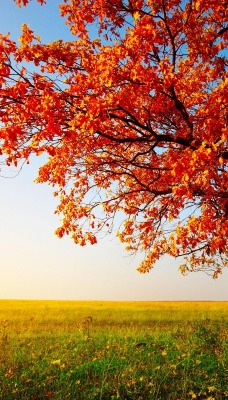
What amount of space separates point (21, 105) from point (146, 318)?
17.3 metres

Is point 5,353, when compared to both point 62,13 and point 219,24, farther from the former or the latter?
point 219,24

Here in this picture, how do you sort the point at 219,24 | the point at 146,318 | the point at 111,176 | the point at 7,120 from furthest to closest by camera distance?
1. the point at 146,318
2. the point at 111,176
3. the point at 219,24
4. the point at 7,120

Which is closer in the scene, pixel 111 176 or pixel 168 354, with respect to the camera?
pixel 168 354

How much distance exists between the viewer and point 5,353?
1085cm

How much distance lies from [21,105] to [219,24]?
7.66 m

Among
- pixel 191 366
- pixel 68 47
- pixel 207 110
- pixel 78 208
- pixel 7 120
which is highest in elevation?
pixel 68 47

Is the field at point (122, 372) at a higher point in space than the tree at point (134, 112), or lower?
lower

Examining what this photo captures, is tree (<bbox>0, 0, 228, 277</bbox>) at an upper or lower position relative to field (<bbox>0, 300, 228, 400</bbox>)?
upper

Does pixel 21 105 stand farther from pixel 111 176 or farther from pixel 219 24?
pixel 219 24

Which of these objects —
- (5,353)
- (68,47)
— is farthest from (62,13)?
(5,353)

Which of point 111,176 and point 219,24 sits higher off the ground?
point 219,24

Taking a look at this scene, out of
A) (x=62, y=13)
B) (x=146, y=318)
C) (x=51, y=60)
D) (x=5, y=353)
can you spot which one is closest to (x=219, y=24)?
(x=62, y=13)

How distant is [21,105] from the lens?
441 inches

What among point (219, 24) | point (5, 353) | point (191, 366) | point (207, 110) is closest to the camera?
point (191, 366)
